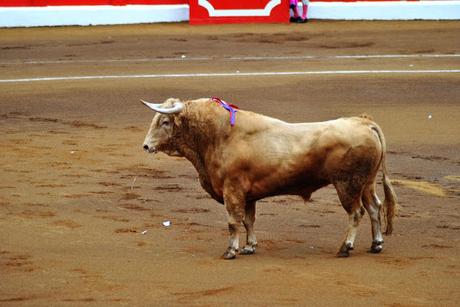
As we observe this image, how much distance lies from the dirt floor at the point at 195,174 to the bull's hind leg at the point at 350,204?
0.35 ft

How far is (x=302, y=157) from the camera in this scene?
1040cm

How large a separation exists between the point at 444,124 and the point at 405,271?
755 cm

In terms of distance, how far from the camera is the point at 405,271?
10016 mm

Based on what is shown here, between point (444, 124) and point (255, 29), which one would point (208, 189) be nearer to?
point (444, 124)

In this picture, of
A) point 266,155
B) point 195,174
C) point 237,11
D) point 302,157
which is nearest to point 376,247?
point 302,157

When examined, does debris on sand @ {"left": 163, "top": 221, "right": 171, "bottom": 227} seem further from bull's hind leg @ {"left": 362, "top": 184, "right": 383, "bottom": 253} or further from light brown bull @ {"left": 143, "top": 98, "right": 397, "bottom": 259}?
bull's hind leg @ {"left": 362, "top": 184, "right": 383, "bottom": 253}

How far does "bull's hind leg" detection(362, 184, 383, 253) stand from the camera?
1063 cm

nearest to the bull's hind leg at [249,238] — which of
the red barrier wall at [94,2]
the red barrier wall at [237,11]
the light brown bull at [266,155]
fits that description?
the light brown bull at [266,155]

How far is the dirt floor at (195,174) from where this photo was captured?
965 cm

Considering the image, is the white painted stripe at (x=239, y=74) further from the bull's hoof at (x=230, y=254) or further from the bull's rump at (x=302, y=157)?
the bull's hoof at (x=230, y=254)

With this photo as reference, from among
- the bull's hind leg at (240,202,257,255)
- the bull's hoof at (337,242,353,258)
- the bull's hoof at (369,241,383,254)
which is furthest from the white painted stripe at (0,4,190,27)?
the bull's hoof at (337,242,353,258)

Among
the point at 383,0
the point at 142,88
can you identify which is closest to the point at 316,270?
the point at 142,88

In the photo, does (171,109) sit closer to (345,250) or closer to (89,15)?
(345,250)

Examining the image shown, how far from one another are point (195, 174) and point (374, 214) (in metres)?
3.89
